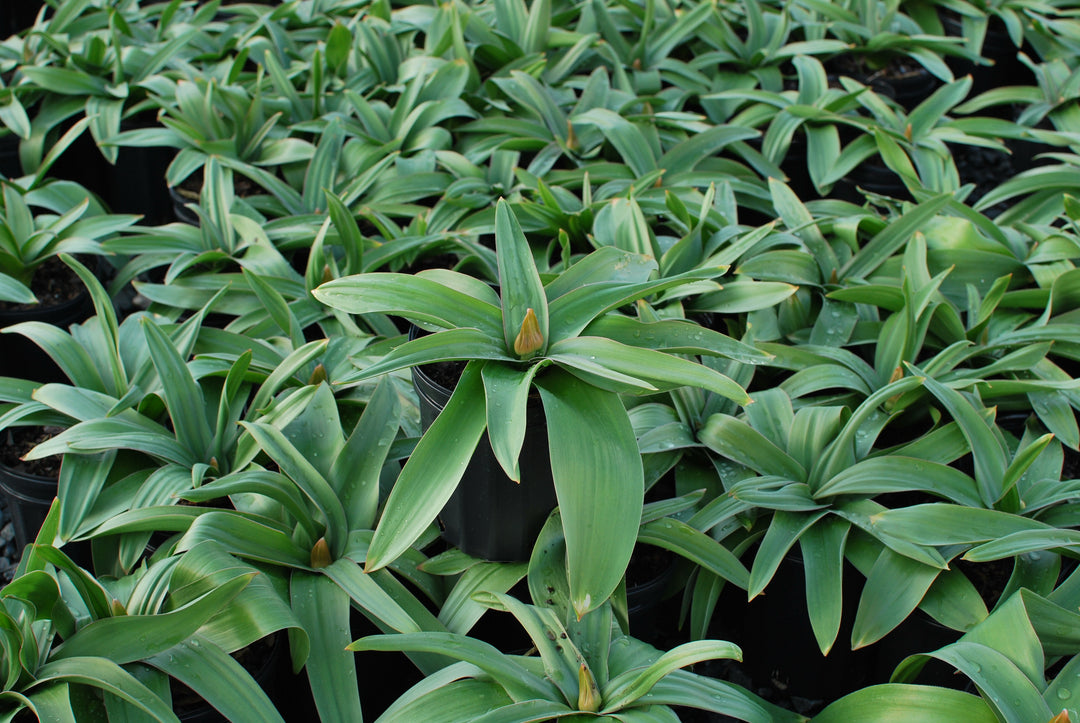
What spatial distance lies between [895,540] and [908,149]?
1.43m

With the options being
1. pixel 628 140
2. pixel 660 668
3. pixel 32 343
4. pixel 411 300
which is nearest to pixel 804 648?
pixel 660 668

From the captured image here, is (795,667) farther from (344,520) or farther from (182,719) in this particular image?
(182,719)

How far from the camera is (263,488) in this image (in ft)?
4.00

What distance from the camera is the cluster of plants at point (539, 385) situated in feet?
3.47

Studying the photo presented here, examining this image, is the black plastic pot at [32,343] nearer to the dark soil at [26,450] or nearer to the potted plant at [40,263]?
the potted plant at [40,263]

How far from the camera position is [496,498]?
120 cm

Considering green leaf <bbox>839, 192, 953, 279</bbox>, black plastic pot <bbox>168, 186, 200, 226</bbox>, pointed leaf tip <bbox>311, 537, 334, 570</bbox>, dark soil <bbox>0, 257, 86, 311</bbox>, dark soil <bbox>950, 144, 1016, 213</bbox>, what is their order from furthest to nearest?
dark soil <bbox>950, 144, 1016, 213</bbox> → black plastic pot <bbox>168, 186, 200, 226</bbox> → dark soil <bbox>0, 257, 86, 311</bbox> → green leaf <bbox>839, 192, 953, 279</bbox> → pointed leaf tip <bbox>311, 537, 334, 570</bbox>

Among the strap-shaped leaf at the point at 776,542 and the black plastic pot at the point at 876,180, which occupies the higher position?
the black plastic pot at the point at 876,180

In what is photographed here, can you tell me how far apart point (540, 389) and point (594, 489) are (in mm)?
135

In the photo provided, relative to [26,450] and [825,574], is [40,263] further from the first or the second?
[825,574]

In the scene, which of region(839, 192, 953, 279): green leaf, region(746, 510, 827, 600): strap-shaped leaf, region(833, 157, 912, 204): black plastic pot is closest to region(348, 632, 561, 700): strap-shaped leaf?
region(746, 510, 827, 600): strap-shaped leaf

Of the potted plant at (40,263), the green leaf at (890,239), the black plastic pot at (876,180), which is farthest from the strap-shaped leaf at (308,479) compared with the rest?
the black plastic pot at (876,180)

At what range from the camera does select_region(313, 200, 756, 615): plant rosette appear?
1.02 m

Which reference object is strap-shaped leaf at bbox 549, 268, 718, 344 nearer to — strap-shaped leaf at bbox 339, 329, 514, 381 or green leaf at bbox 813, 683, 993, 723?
strap-shaped leaf at bbox 339, 329, 514, 381
